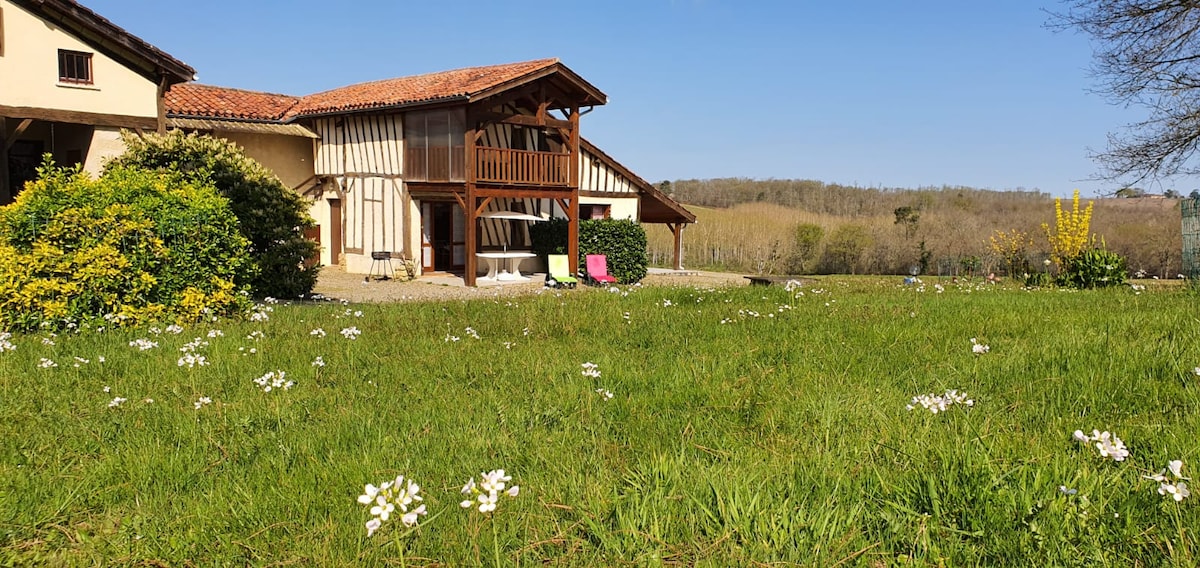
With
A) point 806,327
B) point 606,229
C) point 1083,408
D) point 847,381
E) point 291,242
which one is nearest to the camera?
point 1083,408

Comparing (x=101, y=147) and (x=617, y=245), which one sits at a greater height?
(x=101, y=147)

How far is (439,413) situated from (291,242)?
971 centimetres

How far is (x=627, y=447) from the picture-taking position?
3379 millimetres

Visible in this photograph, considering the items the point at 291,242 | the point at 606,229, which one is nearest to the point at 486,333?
the point at 291,242

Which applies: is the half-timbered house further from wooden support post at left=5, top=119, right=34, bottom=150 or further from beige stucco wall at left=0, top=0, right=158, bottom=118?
wooden support post at left=5, top=119, right=34, bottom=150

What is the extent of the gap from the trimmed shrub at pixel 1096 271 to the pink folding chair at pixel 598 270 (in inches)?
384

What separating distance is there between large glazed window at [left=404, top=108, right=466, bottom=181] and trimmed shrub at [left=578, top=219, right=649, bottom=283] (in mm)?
3667

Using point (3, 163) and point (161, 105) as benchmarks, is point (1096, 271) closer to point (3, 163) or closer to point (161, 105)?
point (161, 105)

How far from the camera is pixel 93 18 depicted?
14.6 m

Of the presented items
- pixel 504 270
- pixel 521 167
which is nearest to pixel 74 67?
pixel 521 167

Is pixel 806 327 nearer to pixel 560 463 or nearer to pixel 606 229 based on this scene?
pixel 560 463

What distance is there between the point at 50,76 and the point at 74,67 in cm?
50

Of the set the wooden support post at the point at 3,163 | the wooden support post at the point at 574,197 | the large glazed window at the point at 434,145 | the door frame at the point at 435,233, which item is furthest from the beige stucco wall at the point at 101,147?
the wooden support post at the point at 574,197

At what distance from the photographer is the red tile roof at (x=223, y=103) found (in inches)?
765
